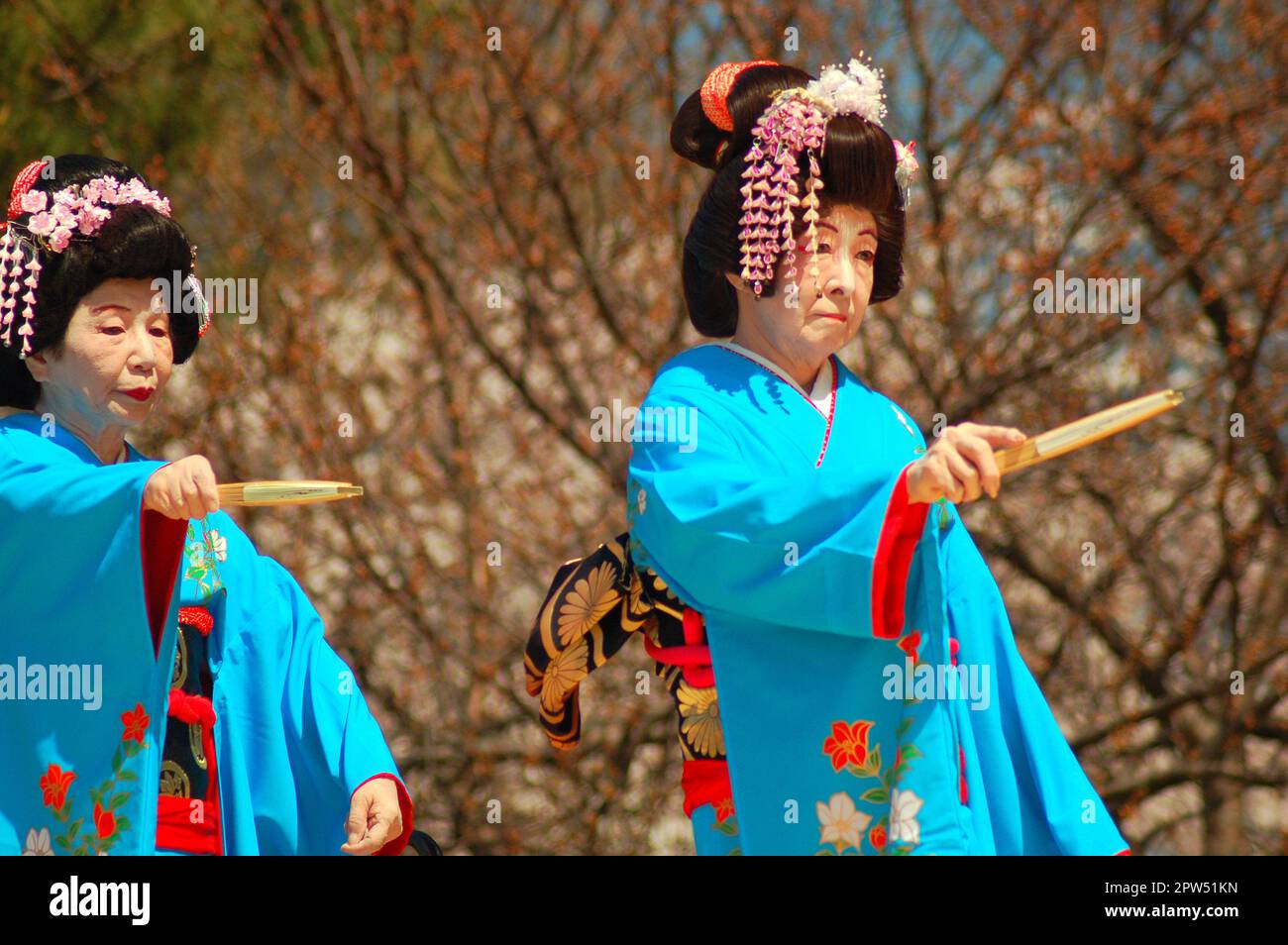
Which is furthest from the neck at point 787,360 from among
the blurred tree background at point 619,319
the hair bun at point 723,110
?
the blurred tree background at point 619,319

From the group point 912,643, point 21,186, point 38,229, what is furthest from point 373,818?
point 21,186

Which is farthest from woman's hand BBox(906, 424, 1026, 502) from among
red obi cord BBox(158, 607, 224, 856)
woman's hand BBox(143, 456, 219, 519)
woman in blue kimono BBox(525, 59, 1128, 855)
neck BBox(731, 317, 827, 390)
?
red obi cord BBox(158, 607, 224, 856)

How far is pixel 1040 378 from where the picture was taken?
5.49 meters

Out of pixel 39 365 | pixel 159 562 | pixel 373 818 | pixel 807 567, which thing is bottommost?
pixel 373 818

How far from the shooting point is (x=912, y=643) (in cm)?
267

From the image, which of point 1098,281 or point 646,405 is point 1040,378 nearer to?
point 1098,281

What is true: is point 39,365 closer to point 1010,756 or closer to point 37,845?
point 37,845

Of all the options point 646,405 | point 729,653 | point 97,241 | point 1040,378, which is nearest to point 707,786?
point 729,653

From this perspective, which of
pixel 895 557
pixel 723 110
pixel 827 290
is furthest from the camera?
pixel 723 110

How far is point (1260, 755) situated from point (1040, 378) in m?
1.43

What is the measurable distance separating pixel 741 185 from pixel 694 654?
75 cm

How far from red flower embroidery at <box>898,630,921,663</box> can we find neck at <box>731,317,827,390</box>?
48 centimetres

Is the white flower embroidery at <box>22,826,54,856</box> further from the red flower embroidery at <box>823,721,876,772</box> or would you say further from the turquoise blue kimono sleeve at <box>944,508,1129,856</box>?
the turquoise blue kimono sleeve at <box>944,508,1129,856</box>

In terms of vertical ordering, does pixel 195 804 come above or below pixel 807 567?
below
